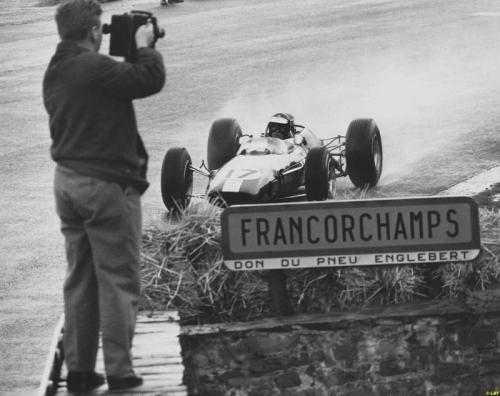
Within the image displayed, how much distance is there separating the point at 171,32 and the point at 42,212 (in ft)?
46.5

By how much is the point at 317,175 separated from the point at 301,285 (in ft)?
12.1

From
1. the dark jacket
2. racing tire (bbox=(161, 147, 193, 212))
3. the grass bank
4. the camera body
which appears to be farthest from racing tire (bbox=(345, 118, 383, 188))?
the dark jacket

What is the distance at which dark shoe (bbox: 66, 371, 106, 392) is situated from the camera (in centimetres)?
639

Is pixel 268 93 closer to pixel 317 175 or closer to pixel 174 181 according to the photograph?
pixel 174 181

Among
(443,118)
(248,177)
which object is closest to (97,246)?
(248,177)

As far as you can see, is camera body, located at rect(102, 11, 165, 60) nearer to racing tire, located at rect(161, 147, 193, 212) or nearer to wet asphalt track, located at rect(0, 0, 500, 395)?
wet asphalt track, located at rect(0, 0, 500, 395)

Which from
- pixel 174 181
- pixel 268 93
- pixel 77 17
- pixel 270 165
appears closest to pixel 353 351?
pixel 77 17

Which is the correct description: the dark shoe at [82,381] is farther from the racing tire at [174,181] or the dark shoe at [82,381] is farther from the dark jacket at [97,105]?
the racing tire at [174,181]

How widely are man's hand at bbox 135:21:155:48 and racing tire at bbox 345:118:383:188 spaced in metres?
6.50

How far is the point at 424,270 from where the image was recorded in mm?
8164

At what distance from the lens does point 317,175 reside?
38.1 feet

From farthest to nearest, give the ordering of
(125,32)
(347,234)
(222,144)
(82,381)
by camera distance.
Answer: (222,144)
(347,234)
(82,381)
(125,32)

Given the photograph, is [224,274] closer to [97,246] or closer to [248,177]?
[97,246]

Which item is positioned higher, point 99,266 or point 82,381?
point 99,266
